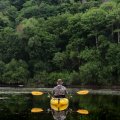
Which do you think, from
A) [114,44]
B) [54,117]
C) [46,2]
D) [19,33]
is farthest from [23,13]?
[54,117]

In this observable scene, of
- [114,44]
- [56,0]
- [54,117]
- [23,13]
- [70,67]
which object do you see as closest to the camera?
[54,117]

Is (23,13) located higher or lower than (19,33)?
higher

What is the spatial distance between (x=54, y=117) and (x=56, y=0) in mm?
59829

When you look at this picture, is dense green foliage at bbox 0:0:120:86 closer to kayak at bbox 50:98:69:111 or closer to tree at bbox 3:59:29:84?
tree at bbox 3:59:29:84

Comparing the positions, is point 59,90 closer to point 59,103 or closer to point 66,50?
point 59,103

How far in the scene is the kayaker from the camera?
2352cm

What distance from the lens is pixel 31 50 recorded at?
60125 millimetres

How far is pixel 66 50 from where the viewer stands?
60.7m

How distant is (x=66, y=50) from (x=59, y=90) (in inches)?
1464

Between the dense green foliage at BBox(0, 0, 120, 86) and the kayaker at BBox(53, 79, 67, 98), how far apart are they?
1183 inches

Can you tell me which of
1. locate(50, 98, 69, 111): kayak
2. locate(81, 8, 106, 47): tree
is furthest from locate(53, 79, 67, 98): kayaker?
locate(81, 8, 106, 47): tree

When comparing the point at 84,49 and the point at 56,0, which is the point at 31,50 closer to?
the point at 84,49

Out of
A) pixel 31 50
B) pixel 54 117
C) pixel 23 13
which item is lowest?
pixel 54 117

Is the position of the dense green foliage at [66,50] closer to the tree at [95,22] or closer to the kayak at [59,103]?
the tree at [95,22]
